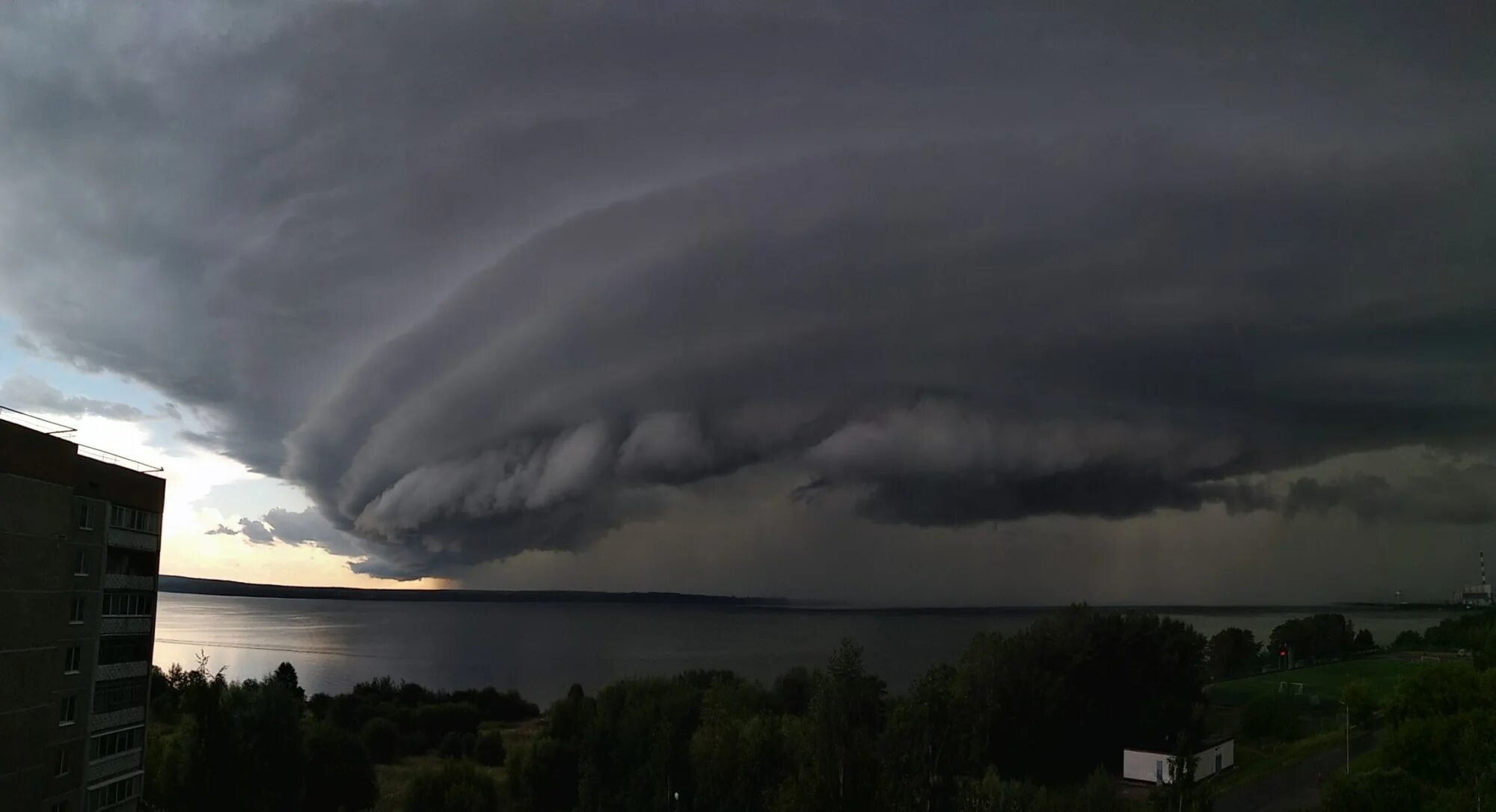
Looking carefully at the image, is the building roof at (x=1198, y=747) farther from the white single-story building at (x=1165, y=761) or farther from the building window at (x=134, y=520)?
the building window at (x=134, y=520)

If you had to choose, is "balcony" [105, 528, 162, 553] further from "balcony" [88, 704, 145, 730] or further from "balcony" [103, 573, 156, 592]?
"balcony" [88, 704, 145, 730]

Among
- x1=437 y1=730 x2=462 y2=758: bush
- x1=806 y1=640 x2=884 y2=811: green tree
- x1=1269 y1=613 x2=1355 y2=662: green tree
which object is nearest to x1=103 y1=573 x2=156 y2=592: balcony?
x1=806 y1=640 x2=884 y2=811: green tree

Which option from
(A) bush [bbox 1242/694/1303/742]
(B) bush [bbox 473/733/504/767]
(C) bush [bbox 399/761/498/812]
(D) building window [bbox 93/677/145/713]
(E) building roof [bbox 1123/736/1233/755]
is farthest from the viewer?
(B) bush [bbox 473/733/504/767]

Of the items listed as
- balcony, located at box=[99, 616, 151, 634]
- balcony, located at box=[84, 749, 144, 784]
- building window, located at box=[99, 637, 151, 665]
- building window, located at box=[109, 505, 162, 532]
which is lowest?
balcony, located at box=[84, 749, 144, 784]

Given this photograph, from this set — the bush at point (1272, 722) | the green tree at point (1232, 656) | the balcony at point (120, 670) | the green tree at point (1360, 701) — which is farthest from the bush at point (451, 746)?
the green tree at point (1232, 656)

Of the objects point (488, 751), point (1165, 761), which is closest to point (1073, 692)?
point (1165, 761)

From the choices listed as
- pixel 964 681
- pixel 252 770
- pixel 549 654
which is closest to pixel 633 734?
pixel 252 770
